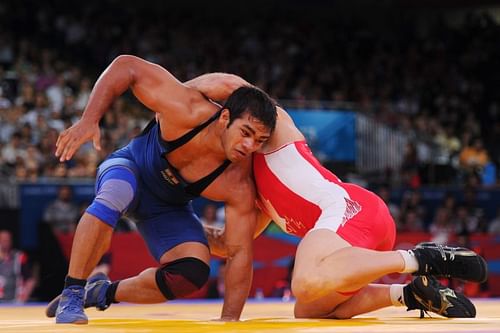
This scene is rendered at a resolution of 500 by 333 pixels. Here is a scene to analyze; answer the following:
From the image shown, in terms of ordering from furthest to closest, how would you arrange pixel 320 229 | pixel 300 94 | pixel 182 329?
pixel 300 94 → pixel 320 229 → pixel 182 329

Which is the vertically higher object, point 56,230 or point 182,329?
point 182,329

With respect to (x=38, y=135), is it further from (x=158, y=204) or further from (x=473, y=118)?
(x=473, y=118)

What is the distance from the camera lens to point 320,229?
3646mm

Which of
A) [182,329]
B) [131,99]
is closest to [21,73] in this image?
[131,99]

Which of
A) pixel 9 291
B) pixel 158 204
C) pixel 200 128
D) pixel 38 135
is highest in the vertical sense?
pixel 200 128

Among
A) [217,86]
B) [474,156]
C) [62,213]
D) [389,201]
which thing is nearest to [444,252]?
[217,86]

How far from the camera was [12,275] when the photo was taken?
6934 mm

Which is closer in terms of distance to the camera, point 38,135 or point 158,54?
point 38,135

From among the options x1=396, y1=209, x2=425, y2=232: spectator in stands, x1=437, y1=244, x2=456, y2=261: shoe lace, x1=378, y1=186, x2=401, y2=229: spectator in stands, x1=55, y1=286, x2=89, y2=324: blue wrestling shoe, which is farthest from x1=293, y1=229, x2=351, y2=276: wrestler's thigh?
x1=378, y1=186, x2=401, y2=229: spectator in stands

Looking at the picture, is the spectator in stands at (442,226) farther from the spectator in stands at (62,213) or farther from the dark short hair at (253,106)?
the dark short hair at (253,106)

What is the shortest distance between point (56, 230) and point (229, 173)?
Result: 3.85 m

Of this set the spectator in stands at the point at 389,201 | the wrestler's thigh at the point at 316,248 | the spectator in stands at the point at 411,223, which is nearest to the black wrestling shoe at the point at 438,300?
the wrestler's thigh at the point at 316,248

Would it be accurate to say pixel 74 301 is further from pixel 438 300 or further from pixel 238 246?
pixel 438 300

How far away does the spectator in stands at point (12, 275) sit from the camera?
22.6ft
